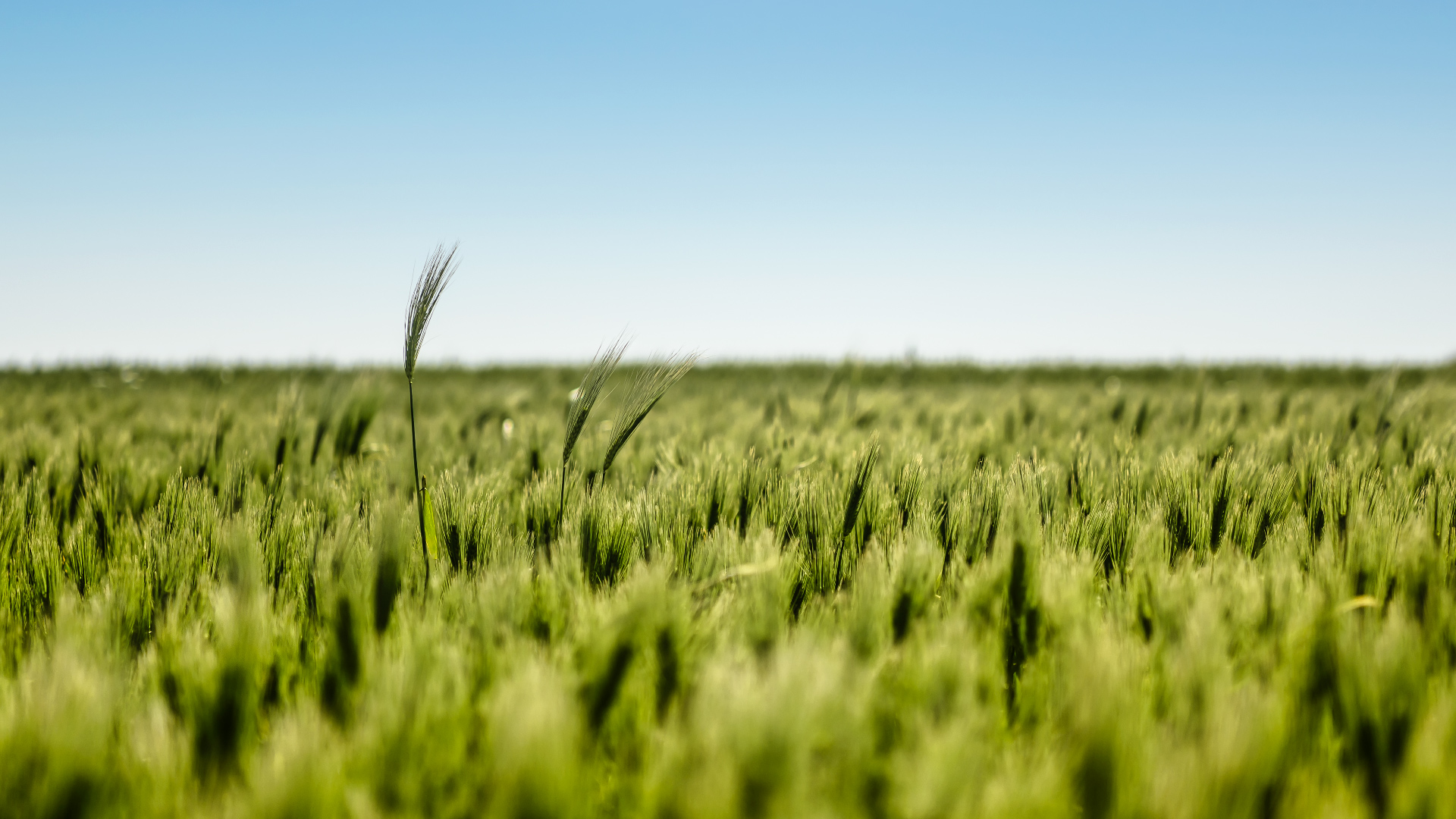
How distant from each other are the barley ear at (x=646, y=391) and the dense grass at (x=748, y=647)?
0.53ft

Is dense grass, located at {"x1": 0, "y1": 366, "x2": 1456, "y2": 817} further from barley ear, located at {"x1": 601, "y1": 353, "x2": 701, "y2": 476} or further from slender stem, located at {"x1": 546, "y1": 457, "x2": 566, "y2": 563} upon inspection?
barley ear, located at {"x1": 601, "y1": 353, "x2": 701, "y2": 476}

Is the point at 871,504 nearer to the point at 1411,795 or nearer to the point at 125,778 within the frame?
the point at 1411,795

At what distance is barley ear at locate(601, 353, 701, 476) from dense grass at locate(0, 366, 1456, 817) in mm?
160

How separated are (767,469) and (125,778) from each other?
1.31 metres

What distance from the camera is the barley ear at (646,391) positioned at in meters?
1.46

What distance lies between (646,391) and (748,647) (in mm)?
725

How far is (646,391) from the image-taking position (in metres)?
1.50

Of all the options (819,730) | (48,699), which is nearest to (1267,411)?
(819,730)

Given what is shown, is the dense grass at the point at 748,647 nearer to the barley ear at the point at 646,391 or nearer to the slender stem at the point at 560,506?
the slender stem at the point at 560,506

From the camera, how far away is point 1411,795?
0.61 m

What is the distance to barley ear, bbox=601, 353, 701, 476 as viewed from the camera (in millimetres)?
1455

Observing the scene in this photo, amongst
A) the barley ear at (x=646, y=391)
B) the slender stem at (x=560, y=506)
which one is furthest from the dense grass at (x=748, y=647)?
the barley ear at (x=646, y=391)

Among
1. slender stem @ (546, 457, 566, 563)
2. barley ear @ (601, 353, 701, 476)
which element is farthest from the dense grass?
barley ear @ (601, 353, 701, 476)

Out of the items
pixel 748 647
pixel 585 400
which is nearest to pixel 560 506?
pixel 585 400
